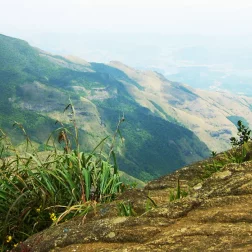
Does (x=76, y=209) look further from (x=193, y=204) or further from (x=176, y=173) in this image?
(x=176, y=173)

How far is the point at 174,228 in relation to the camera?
4051mm

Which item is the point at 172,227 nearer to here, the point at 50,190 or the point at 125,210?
the point at 125,210

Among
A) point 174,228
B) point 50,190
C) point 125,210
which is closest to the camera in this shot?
point 174,228

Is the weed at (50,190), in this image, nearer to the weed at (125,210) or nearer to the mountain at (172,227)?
the weed at (125,210)

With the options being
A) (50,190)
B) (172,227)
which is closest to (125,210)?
(172,227)

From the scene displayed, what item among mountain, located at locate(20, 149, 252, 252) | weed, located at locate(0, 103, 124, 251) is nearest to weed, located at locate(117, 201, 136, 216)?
mountain, located at locate(20, 149, 252, 252)

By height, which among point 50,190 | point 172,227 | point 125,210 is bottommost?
point 50,190

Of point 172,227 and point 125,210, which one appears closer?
point 172,227

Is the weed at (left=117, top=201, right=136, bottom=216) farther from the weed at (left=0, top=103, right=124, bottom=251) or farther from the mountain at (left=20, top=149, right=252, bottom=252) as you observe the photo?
the weed at (left=0, top=103, right=124, bottom=251)

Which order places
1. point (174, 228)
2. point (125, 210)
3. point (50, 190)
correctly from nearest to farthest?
point (174, 228)
point (125, 210)
point (50, 190)

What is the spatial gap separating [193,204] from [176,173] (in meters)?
3.88

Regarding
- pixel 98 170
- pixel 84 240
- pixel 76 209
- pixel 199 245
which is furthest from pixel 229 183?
pixel 98 170

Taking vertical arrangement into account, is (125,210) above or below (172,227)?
below

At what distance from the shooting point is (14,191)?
23.3 ft
